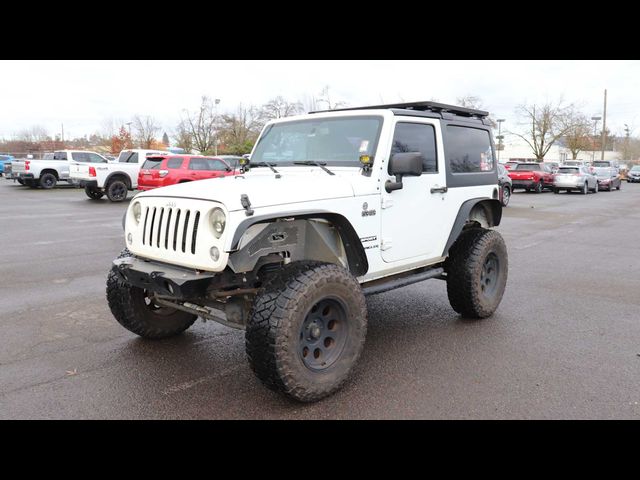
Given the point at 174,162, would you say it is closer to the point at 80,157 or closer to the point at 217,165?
the point at 217,165

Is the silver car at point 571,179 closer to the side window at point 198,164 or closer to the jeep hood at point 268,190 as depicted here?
the side window at point 198,164

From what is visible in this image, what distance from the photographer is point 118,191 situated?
1936cm

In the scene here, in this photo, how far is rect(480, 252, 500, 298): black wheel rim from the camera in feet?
18.3

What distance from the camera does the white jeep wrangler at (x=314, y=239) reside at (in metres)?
3.38

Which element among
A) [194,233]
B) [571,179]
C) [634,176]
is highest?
[194,233]

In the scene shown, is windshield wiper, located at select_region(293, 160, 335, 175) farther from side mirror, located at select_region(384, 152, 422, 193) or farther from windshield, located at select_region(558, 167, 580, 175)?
windshield, located at select_region(558, 167, 580, 175)

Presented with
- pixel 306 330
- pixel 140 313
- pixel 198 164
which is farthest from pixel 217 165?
pixel 306 330

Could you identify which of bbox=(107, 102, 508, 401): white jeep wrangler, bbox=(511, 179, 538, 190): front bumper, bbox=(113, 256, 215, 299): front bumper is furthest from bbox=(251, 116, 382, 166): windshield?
bbox=(511, 179, 538, 190): front bumper

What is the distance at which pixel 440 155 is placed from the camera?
4957 millimetres

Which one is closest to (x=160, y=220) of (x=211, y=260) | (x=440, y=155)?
(x=211, y=260)

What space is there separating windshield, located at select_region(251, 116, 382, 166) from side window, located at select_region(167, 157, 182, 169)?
1352 centimetres

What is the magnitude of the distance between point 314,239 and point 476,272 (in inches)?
81.3

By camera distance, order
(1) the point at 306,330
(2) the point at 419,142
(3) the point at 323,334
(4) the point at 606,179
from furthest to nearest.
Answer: (4) the point at 606,179 < (2) the point at 419,142 < (3) the point at 323,334 < (1) the point at 306,330
